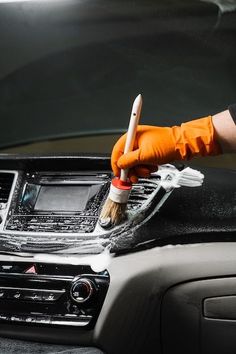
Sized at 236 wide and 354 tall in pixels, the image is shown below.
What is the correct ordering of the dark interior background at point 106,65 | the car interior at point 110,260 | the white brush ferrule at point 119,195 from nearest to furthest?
the car interior at point 110,260, the white brush ferrule at point 119,195, the dark interior background at point 106,65

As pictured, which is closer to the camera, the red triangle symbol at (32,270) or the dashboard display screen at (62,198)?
the red triangle symbol at (32,270)

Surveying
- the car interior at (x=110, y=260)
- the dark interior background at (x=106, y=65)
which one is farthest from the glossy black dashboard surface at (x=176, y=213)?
the dark interior background at (x=106, y=65)

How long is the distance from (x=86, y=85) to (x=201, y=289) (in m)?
1.86

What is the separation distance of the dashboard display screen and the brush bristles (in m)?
0.10

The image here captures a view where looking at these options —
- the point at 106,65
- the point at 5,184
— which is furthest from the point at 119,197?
the point at 106,65

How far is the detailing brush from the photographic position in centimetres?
137

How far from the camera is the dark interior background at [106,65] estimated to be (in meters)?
2.70

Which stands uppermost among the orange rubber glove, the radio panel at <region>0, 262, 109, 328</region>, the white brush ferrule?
the orange rubber glove

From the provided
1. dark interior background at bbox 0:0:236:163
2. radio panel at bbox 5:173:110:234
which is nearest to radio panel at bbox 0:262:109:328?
radio panel at bbox 5:173:110:234

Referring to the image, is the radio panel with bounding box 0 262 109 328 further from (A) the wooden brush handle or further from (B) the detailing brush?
(A) the wooden brush handle

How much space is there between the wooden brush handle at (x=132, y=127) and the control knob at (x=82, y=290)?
273 millimetres

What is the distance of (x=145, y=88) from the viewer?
9.26ft

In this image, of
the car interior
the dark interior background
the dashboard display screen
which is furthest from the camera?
the dark interior background

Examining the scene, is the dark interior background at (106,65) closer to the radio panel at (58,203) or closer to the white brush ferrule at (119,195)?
the radio panel at (58,203)
